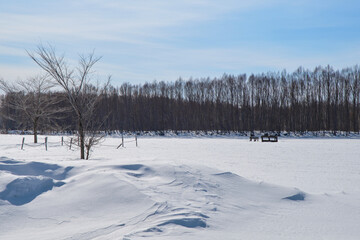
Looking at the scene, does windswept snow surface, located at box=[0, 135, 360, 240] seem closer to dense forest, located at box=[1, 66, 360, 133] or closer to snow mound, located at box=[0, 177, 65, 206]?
snow mound, located at box=[0, 177, 65, 206]

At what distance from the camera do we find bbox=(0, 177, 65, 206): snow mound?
16.9ft

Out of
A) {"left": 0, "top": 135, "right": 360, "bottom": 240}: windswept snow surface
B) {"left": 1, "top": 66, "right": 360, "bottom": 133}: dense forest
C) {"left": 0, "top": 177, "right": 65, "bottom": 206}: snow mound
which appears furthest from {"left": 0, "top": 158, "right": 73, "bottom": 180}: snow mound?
{"left": 1, "top": 66, "right": 360, "bottom": 133}: dense forest

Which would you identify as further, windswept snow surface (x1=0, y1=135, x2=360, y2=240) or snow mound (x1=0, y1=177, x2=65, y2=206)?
snow mound (x1=0, y1=177, x2=65, y2=206)

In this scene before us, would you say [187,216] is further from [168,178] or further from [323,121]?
[323,121]

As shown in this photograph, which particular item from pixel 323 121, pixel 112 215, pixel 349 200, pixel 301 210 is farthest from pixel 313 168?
pixel 323 121

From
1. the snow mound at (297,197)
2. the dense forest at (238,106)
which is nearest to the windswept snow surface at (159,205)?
the snow mound at (297,197)

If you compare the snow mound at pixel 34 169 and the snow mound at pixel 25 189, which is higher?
the snow mound at pixel 34 169

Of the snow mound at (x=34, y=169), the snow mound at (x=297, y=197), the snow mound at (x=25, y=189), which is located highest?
the snow mound at (x=34, y=169)

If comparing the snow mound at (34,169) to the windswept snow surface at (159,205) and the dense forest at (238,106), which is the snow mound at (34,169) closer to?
the windswept snow surface at (159,205)

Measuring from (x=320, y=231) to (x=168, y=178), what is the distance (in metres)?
3.14

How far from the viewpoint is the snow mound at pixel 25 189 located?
5164mm

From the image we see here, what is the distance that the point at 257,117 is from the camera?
5300 cm

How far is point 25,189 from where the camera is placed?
5457 mm

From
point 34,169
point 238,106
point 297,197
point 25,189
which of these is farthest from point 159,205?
point 238,106
